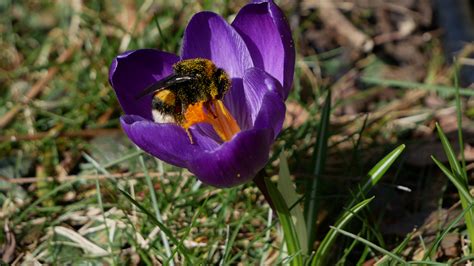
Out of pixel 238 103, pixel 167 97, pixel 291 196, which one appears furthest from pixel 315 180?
pixel 167 97

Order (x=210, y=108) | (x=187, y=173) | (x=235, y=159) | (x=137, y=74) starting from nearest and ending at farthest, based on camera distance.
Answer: (x=235, y=159)
(x=210, y=108)
(x=137, y=74)
(x=187, y=173)

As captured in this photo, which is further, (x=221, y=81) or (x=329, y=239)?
(x=329, y=239)

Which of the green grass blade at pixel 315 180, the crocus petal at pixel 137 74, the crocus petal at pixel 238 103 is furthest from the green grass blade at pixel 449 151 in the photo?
the crocus petal at pixel 137 74

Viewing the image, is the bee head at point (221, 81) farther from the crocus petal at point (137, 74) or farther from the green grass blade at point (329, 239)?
the green grass blade at point (329, 239)

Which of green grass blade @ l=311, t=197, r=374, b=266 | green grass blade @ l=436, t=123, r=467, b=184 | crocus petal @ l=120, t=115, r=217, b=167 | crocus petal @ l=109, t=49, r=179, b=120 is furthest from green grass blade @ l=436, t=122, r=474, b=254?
crocus petal @ l=109, t=49, r=179, b=120

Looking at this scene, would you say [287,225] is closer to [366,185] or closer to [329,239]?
[329,239]

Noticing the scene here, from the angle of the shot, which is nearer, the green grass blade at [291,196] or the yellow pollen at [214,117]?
the yellow pollen at [214,117]
